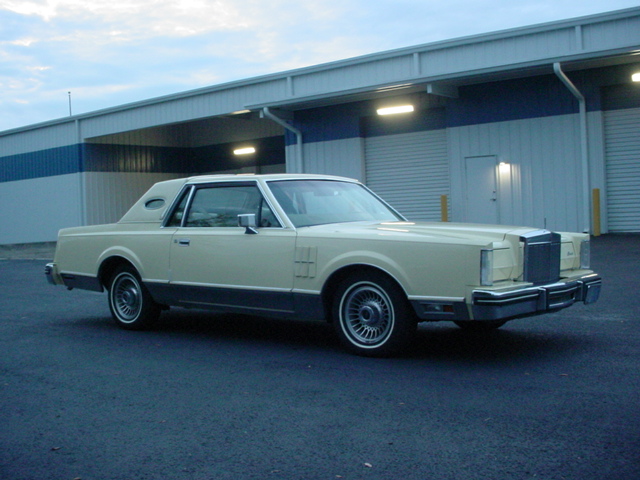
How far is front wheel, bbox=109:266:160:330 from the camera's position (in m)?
7.74

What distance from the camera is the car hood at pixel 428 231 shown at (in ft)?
18.6

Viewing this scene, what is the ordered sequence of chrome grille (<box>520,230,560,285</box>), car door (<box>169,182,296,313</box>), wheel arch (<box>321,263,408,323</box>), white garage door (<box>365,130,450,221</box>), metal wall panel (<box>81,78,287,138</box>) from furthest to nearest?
metal wall panel (<box>81,78,287,138</box>)
white garage door (<box>365,130,450,221</box>)
car door (<box>169,182,296,313</box>)
wheel arch (<box>321,263,408,323</box>)
chrome grille (<box>520,230,560,285</box>)

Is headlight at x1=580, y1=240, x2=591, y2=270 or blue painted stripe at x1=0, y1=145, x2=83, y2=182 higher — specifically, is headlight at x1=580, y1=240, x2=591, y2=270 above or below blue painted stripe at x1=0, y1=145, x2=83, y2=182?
below

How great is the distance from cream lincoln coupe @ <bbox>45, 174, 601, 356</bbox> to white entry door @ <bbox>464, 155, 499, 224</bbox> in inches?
435

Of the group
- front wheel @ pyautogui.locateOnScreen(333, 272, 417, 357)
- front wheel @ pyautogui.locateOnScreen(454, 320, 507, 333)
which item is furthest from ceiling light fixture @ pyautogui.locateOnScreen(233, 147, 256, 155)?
front wheel @ pyautogui.locateOnScreen(333, 272, 417, 357)

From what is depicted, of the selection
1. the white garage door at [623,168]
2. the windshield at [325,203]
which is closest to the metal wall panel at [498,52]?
the white garage door at [623,168]

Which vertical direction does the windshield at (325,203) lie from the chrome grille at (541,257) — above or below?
above

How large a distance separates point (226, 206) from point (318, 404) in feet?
9.90

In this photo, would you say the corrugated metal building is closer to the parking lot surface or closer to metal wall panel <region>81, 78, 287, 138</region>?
metal wall panel <region>81, 78, 287, 138</region>

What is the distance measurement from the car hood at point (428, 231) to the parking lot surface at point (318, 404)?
987 millimetres

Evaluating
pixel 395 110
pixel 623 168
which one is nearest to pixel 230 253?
pixel 623 168

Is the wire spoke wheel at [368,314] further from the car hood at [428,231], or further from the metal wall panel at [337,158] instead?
the metal wall panel at [337,158]

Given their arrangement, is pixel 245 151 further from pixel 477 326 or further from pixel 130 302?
pixel 477 326

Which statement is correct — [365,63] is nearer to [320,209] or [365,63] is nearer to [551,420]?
[320,209]
